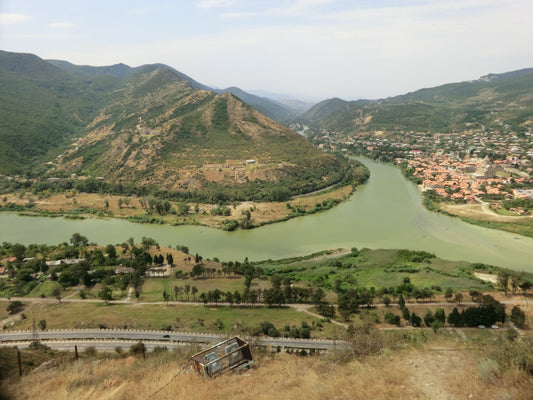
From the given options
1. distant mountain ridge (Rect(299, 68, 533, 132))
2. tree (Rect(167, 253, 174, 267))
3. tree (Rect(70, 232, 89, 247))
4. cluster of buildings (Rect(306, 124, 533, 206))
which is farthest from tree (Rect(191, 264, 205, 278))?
distant mountain ridge (Rect(299, 68, 533, 132))

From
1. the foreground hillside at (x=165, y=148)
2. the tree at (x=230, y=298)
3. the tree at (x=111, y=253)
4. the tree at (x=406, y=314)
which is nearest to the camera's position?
the tree at (x=406, y=314)

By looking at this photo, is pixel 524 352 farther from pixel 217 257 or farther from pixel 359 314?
pixel 217 257

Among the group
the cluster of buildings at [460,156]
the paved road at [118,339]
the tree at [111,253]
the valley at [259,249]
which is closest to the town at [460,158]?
the cluster of buildings at [460,156]

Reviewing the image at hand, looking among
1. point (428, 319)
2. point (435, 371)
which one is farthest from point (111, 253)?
point (435, 371)

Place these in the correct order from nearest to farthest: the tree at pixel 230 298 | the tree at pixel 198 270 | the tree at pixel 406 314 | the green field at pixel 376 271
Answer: the tree at pixel 406 314 < the tree at pixel 230 298 < the green field at pixel 376 271 < the tree at pixel 198 270

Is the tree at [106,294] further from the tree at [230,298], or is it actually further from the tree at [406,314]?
the tree at [406,314]

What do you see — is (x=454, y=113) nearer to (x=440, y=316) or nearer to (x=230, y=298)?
(x=440, y=316)

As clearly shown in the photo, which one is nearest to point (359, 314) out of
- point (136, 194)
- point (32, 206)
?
point (136, 194)
